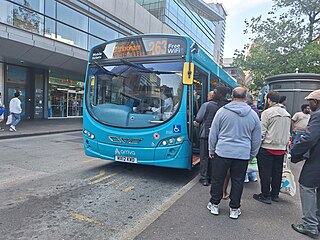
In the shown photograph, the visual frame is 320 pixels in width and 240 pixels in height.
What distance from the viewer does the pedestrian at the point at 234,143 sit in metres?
3.30

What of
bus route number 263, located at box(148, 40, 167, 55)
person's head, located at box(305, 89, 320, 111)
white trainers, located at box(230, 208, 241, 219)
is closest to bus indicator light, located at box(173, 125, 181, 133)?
bus route number 263, located at box(148, 40, 167, 55)

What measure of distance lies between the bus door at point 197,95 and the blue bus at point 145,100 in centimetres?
2

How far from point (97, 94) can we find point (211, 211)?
3.51m

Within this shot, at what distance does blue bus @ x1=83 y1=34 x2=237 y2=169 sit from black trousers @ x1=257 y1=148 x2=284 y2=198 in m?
1.42

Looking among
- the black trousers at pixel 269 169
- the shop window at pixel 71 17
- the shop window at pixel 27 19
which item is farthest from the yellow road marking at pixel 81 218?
the shop window at pixel 71 17

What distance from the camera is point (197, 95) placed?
5.39 meters

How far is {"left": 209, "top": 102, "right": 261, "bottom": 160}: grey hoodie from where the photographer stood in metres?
3.29

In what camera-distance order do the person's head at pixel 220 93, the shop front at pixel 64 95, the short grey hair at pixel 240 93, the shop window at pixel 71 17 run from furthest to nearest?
the shop front at pixel 64 95
the shop window at pixel 71 17
the person's head at pixel 220 93
the short grey hair at pixel 240 93

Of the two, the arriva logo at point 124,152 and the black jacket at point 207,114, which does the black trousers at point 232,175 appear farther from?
the arriva logo at point 124,152

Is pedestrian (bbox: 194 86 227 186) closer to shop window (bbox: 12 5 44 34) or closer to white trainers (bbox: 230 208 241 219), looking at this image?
white trainers (bbox: 230 208 241 219)

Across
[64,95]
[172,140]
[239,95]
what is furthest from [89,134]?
[64,95]

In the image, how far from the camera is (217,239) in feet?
9.27

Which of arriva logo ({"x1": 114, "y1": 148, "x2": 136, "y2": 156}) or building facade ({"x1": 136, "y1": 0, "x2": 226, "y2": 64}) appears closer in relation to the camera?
arriva logo ({"x1": 114, "y1": 148, "x2": 136, "y2": 156})

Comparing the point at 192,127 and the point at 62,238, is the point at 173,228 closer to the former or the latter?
the point at 62,238
